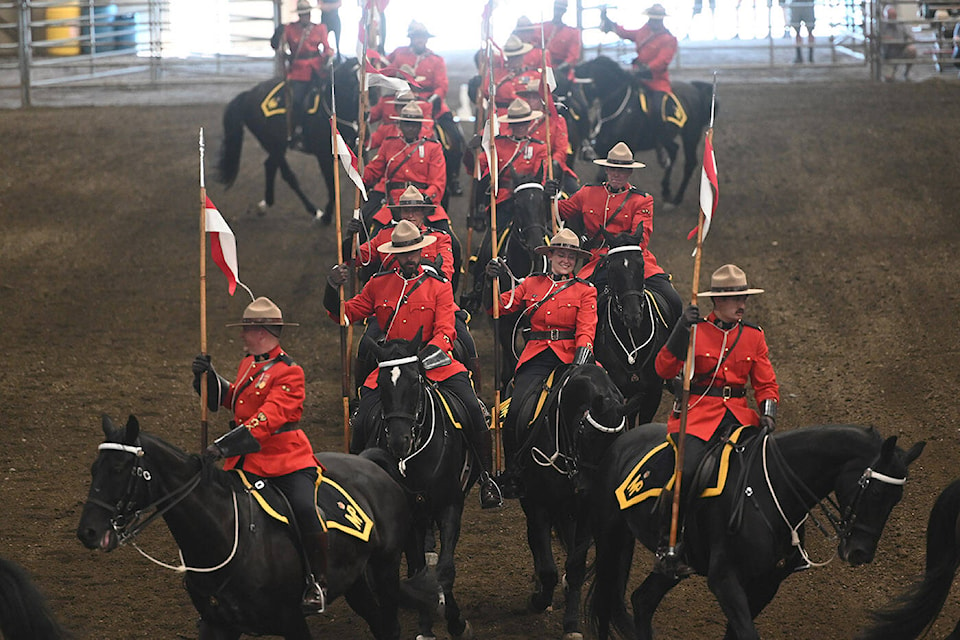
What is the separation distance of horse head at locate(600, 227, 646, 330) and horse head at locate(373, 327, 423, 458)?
2.85 m

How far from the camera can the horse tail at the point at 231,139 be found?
17.7 meters

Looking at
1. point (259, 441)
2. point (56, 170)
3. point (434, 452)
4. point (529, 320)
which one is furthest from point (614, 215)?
point (56, 170)

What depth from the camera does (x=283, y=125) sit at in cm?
1722

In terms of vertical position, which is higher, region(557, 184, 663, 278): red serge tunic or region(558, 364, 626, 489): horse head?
region(557, 184, 663, 278): red serge tunic

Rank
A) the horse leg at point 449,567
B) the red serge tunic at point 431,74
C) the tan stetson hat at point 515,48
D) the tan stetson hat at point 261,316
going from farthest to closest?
the red serge tunic at point 431,74 → the tan stetson hat at point 515,48 → the horse leg at point 449,567 → the tan stetson hat at point 261,316

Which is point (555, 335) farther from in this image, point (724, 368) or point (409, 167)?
point (409, 167)

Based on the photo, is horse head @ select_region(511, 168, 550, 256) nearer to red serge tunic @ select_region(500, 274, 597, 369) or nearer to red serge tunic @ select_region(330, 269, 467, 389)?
red serge tunic @ select_region(500, 274, 597, 369)

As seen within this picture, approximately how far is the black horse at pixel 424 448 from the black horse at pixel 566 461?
0.49 meters

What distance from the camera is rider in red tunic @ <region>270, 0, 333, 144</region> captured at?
56.1 feet

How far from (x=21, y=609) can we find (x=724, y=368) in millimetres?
4134

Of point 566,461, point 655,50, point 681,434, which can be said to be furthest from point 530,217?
point 655,50

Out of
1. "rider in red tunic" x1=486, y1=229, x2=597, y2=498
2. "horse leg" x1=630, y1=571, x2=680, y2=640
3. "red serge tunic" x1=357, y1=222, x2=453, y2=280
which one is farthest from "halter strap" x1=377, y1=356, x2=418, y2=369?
"red serge tunic" x1=357, y1=222, x2=453, y2=280

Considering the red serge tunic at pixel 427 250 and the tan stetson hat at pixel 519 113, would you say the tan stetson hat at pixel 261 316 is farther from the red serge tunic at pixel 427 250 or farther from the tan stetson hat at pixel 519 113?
the tan stetson hat at pixel 519 113

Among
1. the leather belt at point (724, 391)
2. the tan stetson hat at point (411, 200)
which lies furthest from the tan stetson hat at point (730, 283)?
the tan stetson hat at point (411, 200)
